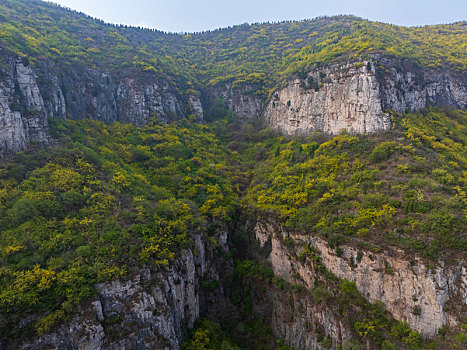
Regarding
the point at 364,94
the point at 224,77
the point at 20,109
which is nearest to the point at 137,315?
the point at 20,109

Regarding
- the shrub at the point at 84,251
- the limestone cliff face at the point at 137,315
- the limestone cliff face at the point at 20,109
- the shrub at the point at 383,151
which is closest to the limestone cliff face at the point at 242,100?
the shrub at the point at 383,151

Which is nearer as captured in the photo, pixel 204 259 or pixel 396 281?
pixel 396 281

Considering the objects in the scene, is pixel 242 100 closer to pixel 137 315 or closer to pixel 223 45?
pixel 223 45

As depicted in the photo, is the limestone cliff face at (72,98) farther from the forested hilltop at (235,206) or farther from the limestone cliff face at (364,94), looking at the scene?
the limestone cliff face at (364,94)

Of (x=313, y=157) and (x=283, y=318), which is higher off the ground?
(x=313, y=157)

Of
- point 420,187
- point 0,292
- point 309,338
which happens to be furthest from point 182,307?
point 420,187

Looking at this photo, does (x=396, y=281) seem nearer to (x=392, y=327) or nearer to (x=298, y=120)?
(x=392, y=327)

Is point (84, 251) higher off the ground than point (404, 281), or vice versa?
point (84, 251)
